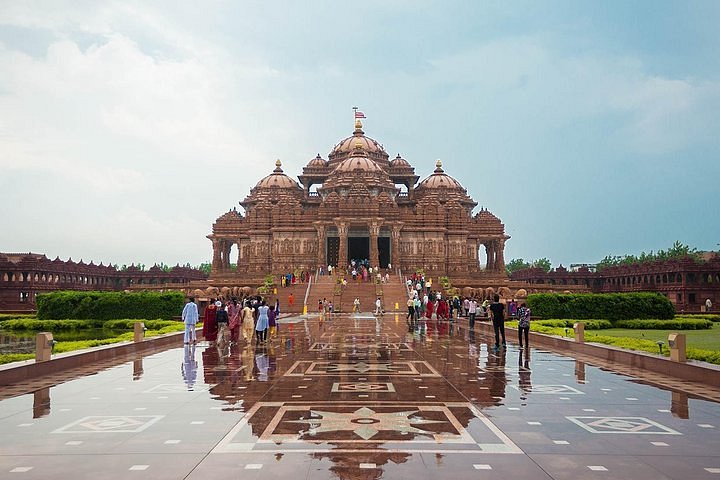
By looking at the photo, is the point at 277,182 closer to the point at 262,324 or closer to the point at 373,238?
the point at 373,238

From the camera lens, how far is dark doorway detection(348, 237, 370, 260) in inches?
3110

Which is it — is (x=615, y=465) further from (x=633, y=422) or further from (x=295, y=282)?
(x=295, y=282)

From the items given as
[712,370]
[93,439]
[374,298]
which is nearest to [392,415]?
[93,439]

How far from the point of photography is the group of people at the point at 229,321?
22.9 meters

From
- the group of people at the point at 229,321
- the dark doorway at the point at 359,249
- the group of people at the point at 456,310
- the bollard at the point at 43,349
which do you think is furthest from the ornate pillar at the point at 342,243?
the bollard at the point at 43,349

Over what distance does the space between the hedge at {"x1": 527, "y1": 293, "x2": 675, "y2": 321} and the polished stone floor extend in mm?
21512

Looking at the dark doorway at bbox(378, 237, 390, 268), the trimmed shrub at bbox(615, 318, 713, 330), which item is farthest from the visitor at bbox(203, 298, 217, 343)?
the dark doorway at bbox(378, 237, 390, 268)

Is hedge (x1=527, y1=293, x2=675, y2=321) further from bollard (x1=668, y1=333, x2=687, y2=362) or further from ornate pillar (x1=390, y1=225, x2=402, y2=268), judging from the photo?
ornate pillar (x1=390, y1=225, x2=402, y2=268)

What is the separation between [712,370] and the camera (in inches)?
549

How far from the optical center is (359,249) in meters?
79.7

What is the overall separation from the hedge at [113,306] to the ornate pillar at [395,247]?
104 ft

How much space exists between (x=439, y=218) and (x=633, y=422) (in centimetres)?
6290

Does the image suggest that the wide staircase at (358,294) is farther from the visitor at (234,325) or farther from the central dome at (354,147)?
the central dome at (354,147)

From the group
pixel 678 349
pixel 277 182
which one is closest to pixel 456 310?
pixel 678 349
